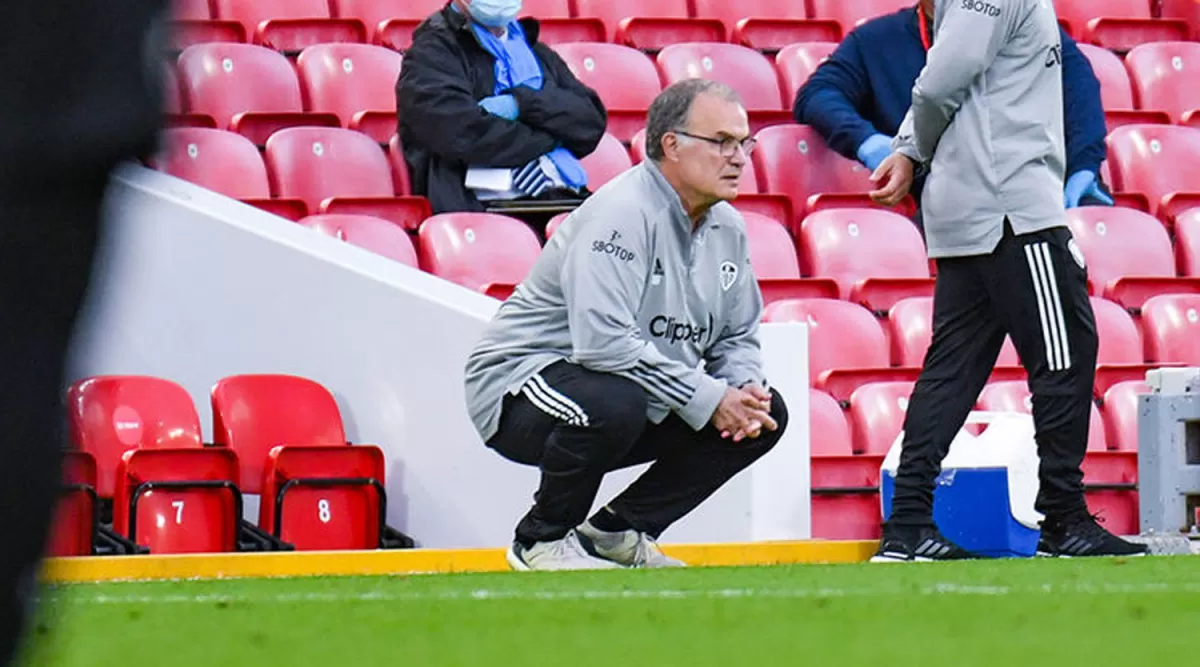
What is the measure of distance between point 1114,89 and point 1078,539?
4.08m

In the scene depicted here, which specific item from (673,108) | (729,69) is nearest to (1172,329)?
(729,69)

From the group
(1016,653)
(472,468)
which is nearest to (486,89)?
(472,468)

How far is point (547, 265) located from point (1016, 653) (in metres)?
2.11

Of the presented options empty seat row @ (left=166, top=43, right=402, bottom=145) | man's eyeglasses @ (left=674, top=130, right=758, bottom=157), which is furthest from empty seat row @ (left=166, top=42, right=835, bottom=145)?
man's eyeglasses @ (left=674, top=130, right=758, bottom=157)

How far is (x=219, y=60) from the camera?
276 inches

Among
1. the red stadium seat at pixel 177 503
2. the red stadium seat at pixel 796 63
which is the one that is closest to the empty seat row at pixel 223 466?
the red stadium seat at pixel 177 503

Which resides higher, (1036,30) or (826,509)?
(1036,30)

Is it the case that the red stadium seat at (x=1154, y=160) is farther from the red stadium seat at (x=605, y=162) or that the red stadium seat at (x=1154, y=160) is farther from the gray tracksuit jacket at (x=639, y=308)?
the gray tracksuit jacket at (x=639, y=308)

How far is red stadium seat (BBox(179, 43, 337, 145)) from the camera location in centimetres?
695

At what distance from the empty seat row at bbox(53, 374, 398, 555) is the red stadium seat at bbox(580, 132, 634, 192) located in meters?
1.67

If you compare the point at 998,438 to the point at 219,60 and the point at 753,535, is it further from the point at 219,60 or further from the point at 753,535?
the point at 219,60

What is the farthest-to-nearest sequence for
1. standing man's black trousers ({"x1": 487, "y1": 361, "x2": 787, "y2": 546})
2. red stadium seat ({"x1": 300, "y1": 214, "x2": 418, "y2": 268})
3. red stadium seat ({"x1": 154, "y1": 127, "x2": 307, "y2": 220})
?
red stadium seat ({"x1": 154, "y1": 127, "x2": 307, "y2": 220}) → red stadium seat ({"x1": 300, "y1": 214, "x2": 418, "y2": 268}) → standing man's black trousers ({"x1": 487, "y1": 361, "x2": 787, "y2": 546})

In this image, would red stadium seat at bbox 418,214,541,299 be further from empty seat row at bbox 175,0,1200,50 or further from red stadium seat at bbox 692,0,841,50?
Answer: red stadium seat at bbox 692,0,841,50

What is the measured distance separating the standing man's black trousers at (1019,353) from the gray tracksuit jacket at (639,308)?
37 cm
